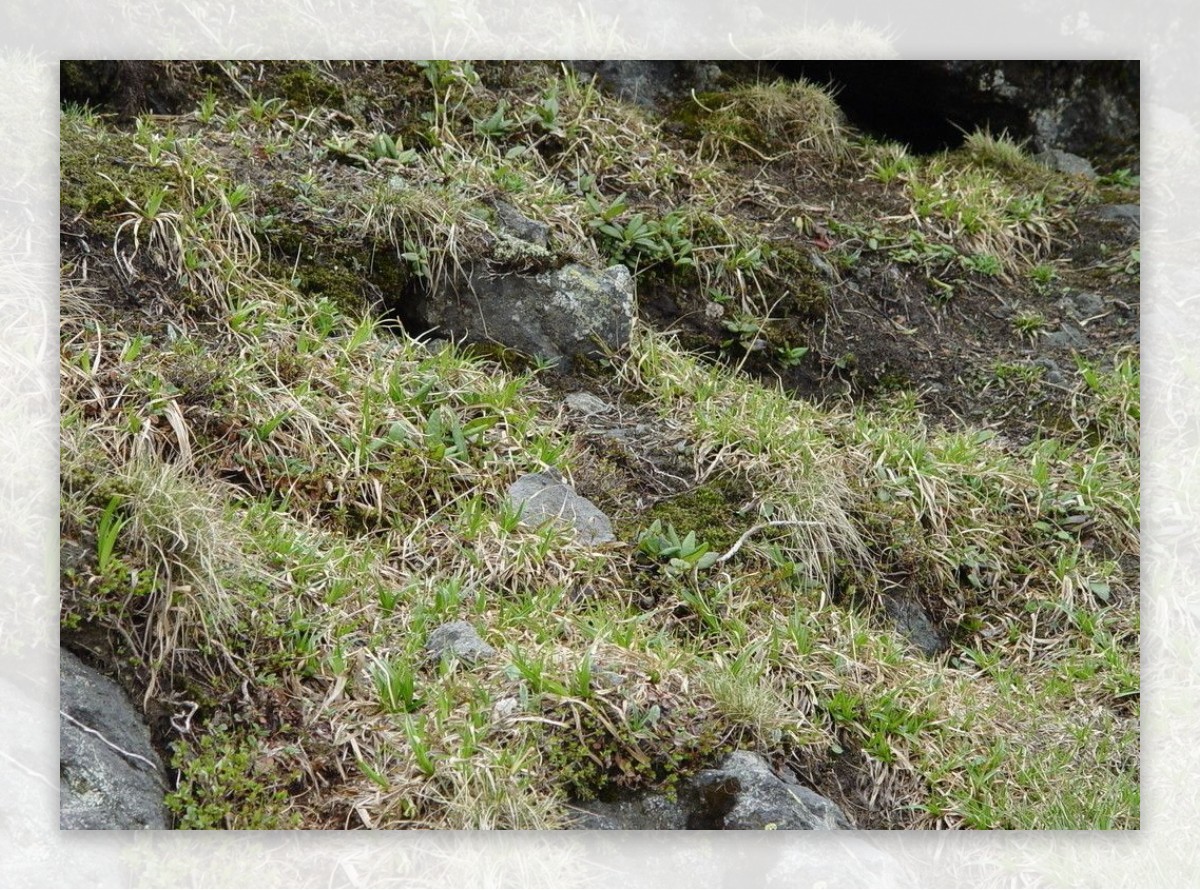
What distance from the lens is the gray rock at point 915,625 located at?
2.81 metres

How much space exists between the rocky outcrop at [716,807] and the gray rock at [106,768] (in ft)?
2.70

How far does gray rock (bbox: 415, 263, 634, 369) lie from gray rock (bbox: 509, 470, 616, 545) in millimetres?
472

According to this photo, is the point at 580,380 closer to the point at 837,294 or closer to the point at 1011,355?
the point at 837,294

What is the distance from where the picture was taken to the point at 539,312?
312 centimetres

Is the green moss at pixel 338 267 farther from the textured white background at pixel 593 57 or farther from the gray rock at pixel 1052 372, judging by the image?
the gray rock at pixel 1052 372

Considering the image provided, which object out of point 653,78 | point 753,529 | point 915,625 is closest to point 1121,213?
point 653,78

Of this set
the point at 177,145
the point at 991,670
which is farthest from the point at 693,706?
the point at 177,145

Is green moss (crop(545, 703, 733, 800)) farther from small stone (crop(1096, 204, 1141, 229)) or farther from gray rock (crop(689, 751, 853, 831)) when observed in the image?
small stone (crop(1096, 204, 1141, 229))

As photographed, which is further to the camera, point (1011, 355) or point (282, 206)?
point (1011, 355)

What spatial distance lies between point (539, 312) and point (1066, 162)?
2096 mm

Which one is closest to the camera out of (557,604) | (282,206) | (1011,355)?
(557,604)

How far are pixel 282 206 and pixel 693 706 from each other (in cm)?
172

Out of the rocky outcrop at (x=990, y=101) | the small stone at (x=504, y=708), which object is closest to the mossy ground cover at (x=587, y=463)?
the small stone at (x=504, y=708)

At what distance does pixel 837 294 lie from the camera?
358cm
